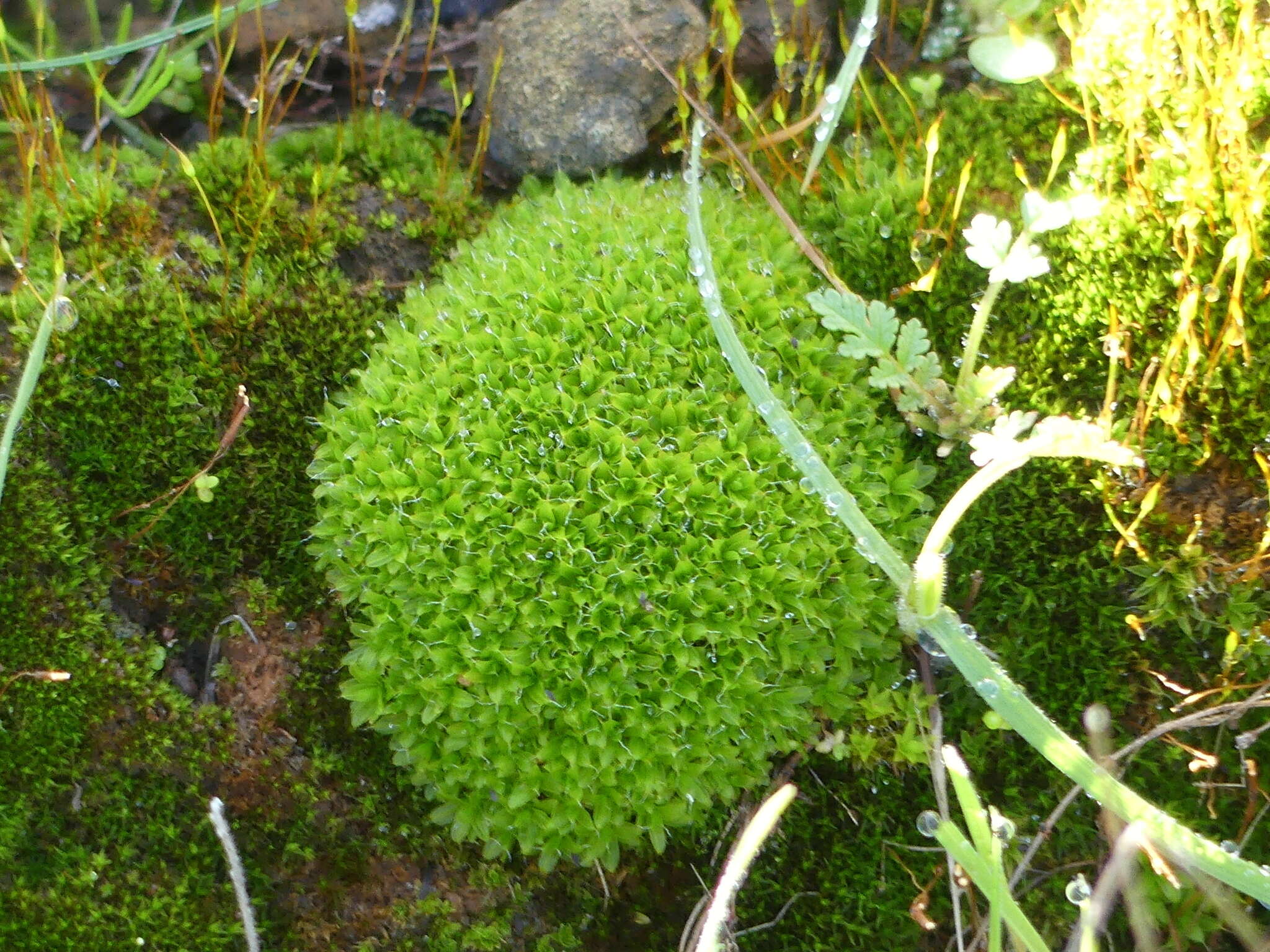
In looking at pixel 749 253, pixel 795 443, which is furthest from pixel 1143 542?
pixel 749 253

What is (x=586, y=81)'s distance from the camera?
3.25m

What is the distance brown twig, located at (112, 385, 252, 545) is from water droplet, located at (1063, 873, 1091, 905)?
2451 millimetres

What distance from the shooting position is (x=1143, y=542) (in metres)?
2.46

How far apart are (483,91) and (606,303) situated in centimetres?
134

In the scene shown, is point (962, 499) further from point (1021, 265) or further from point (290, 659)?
point (290, 659)

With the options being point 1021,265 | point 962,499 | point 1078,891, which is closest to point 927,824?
point 1078,891

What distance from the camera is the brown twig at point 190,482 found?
270 centimetres

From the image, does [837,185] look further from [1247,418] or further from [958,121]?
[1247,418]

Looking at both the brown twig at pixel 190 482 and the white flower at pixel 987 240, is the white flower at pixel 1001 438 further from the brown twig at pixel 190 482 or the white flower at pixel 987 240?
the brown twig at pixel 190 482

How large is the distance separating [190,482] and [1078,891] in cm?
264

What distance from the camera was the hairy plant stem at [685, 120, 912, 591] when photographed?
7.11ft

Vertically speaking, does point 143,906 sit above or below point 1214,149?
below

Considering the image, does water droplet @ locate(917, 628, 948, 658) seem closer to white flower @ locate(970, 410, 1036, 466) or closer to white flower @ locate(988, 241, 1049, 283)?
white flower @ locate(970, 410, 1036, 466)

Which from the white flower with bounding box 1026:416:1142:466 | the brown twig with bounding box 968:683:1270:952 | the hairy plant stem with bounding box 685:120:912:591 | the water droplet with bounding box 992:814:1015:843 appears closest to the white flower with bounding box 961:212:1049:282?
the white flower with bounding box 1026:416:1142:466
